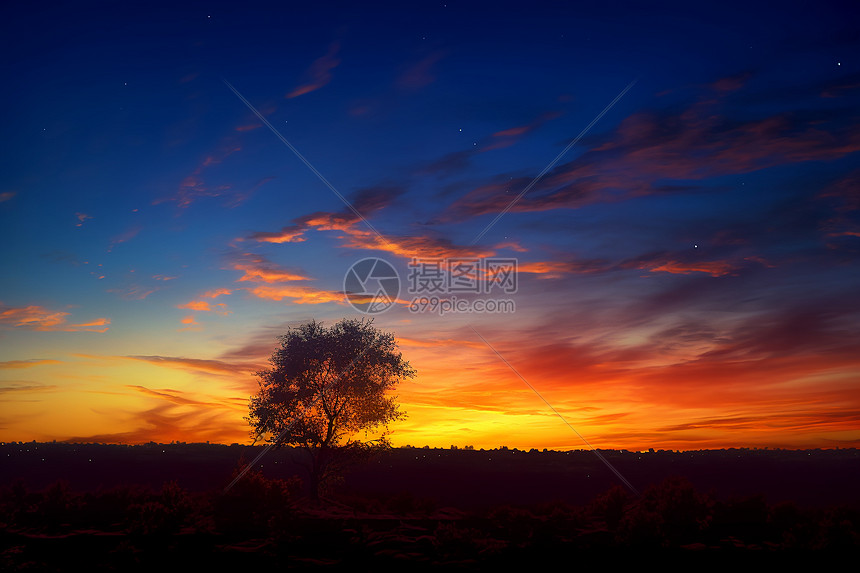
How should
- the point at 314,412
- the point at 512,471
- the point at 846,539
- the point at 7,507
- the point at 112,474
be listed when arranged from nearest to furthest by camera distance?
the point at 846,539 < the point at 7,507 < the point at 314,412 < the point at 112,474 < the point at 512,471

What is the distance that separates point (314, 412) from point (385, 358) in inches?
254

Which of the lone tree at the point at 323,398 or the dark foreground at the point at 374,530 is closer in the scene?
the dark foreground at the point at 374,530

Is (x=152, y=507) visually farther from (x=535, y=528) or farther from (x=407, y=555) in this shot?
(x=535, y=528)

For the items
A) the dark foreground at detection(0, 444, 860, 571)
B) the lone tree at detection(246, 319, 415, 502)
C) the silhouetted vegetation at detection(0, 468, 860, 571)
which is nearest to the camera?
the dark foreground at detection(0, 444, 860, 571)

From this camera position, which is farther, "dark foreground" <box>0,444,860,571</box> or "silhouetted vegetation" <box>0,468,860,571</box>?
"silhouetted vegetation" <box>0,468,860,571</box>

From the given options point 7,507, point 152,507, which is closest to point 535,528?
point 152,507

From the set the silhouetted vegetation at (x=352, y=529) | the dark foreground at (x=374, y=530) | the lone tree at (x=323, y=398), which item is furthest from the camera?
the lone tree at (x=323, y=398)

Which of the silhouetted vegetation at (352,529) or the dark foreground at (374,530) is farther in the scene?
the silhouetted vegetation at (352,529)

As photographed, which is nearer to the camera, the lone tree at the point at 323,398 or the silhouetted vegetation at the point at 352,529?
the silhouetted vegetation at the point at 352,529

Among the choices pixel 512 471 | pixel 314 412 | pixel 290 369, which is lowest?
pixel 512 471

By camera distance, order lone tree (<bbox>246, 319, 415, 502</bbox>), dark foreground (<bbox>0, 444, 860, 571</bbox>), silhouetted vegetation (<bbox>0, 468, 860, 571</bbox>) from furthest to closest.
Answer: lone tree (<bbox>246, 319, 415, 502</bbox>)
silhouetted vegetation (<bbox>0, 468, 860, 571</bbox>)
dark foreground (<bbox>0, 444, 860, 571</bbox>)

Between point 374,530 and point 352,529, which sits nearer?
point 352,529

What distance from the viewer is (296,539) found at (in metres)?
26.7

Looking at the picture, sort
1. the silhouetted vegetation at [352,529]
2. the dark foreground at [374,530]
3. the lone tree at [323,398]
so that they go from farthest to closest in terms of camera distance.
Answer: the lone tree at [323,398]
the silhouetted vegetation at [352,529]
the dark foreground at [374,530]
